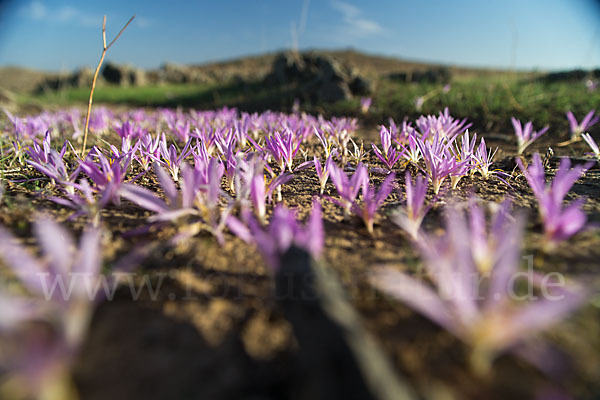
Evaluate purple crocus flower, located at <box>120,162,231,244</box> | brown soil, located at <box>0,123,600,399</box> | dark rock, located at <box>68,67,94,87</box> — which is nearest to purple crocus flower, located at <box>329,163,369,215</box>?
brown soil, located at <box>0,123,600,399</box>

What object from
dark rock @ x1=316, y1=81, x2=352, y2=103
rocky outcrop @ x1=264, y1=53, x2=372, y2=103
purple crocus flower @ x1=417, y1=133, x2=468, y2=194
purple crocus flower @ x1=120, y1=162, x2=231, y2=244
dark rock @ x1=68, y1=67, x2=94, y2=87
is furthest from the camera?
dark rock @ x1=68, y1=67, x2=94, y2=87

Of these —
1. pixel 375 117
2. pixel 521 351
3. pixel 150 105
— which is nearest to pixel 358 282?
pixel 521 351

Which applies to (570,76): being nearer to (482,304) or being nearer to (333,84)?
(333,84)

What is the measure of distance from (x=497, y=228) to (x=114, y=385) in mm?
913

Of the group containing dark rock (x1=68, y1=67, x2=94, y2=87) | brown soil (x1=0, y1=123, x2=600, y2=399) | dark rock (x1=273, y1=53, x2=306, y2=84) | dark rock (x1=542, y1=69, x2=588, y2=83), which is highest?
dark rock (x1=68, y1=67, x2=94, y2=87)

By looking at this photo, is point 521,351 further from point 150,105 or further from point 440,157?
point 150,105

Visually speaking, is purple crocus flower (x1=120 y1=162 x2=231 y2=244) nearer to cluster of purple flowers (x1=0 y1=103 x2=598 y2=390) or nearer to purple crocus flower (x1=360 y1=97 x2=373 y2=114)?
cluster of purple flowers (x1=0 y1=103 x2=598 y2=390)

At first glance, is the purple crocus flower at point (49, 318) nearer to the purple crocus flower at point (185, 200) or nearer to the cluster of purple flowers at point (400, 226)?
the cluster of purple flowers at point (400, 226)

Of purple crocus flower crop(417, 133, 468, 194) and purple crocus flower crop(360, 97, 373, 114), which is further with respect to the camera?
purple crocus flower crop(360, 97, 373, 114)

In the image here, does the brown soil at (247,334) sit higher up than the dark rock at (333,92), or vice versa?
the dark rock at (333,92)

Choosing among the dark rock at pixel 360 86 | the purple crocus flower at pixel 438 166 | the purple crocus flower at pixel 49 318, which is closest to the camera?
the purple crocus flower at pixel 49 318

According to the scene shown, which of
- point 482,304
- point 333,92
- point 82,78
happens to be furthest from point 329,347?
point 82,78

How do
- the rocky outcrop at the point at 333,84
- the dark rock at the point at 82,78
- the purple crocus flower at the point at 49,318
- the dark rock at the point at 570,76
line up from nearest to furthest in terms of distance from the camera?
the purple crocus flower at the point at 49,318, the rocky outcrop at the point at 333,84, the dark rock at the point at 570,76, the dark rock at the point at 82,78

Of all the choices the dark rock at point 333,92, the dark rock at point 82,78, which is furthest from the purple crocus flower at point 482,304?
the dark rock at point 82,78
